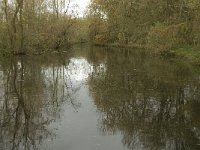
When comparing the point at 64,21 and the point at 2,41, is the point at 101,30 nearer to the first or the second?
the point at 64,21

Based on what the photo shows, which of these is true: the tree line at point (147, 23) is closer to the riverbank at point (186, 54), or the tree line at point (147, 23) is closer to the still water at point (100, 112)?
the riverbank at point (186, 54)

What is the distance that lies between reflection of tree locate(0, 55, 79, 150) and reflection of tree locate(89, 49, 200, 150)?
6.75 feet

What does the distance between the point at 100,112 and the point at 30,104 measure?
11.2 feet

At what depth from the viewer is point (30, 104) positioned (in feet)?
54.4

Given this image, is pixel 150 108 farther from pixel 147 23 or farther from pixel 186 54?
pixel 147 23

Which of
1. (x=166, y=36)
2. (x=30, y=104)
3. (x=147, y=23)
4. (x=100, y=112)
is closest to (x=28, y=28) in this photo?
(x=166, y=36)

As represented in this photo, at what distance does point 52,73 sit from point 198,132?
1809 cm

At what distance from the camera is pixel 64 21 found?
6178cm

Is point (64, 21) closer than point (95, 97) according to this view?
No

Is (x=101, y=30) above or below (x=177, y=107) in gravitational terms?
above

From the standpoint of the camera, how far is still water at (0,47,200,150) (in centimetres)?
1143

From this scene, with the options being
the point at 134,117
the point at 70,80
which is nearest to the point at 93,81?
the point at 70,80

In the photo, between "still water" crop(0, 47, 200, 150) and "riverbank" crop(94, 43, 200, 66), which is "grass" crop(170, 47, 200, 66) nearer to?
"riverbank" crop(94, 43, 200, 66)

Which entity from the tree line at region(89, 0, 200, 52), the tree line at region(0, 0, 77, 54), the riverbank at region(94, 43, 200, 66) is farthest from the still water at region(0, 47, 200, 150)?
the tree line at region(0, 0, 77, 54)
